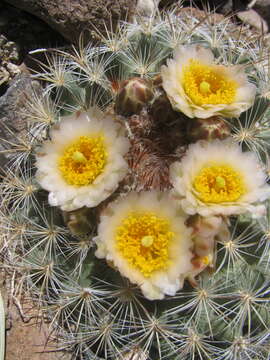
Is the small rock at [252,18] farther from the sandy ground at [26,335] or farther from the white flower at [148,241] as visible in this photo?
the sandy ground at [26,335]

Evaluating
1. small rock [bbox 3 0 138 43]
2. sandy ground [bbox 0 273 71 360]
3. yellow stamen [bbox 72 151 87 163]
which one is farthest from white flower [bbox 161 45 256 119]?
sandy ground [bbox 0 273 71 360]

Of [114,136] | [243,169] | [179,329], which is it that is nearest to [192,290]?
[179,329]

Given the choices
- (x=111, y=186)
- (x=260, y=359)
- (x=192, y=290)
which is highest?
(x=111, y=186)

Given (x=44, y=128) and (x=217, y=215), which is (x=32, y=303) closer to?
(x=44, y=128)

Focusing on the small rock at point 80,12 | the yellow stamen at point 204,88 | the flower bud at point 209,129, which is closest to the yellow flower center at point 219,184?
the flower bud at point 209,129

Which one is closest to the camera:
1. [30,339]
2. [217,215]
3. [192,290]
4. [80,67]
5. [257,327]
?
[217,215]

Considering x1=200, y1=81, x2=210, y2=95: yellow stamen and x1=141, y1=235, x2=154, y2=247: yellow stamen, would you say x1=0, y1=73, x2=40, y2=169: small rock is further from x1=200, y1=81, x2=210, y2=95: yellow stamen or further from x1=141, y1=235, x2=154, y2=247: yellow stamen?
x1=141, y1=235, x2=154, y2=247: yellow stamen
